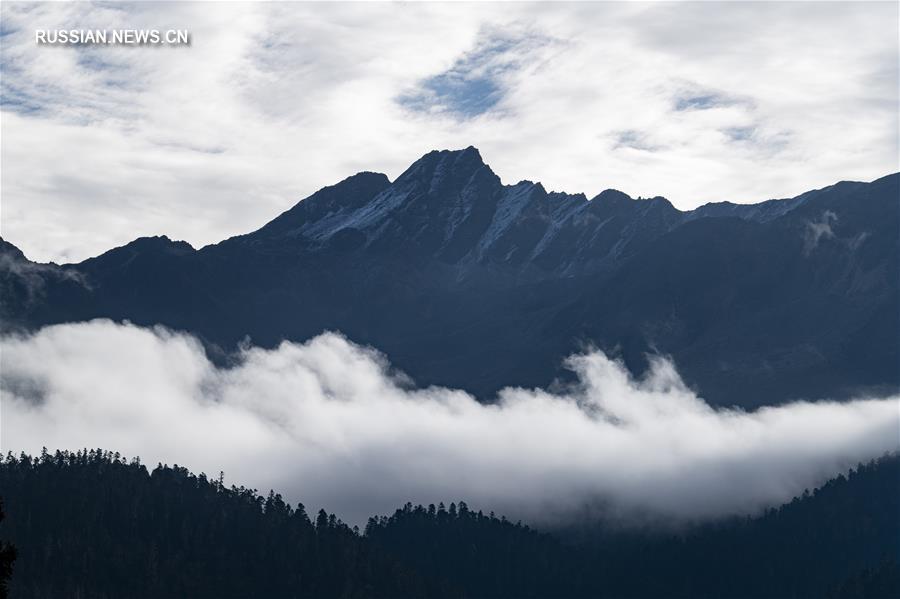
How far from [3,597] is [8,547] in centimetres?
1304

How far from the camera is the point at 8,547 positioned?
294 feet

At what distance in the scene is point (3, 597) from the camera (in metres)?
101

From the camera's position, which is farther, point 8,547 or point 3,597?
point 3,597
